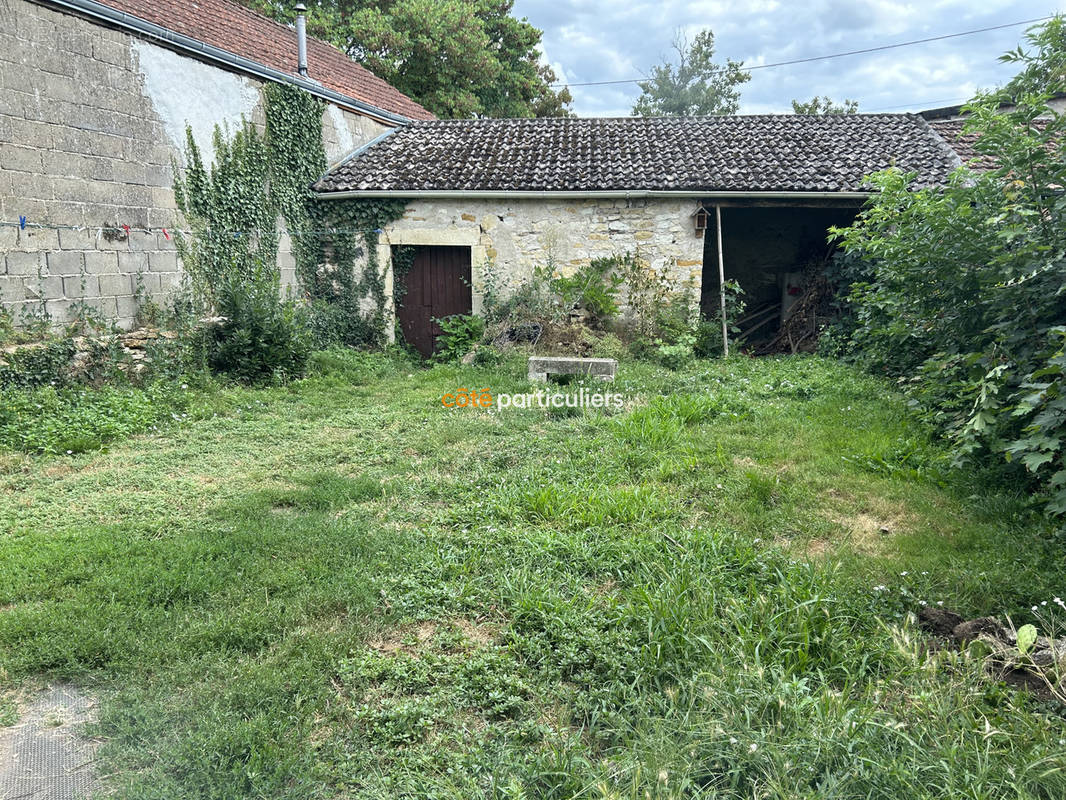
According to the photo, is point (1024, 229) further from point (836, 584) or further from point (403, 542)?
point (403, 542)

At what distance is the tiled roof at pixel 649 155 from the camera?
9922mm

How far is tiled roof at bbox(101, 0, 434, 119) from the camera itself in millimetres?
8406

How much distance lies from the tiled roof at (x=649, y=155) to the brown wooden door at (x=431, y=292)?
110 centimetres

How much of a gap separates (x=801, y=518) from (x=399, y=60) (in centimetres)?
1896

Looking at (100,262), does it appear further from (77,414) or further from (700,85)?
(700,85)

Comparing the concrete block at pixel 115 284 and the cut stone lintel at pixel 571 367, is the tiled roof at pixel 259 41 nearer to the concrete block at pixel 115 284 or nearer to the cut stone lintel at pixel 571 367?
the concrete block at pixel 115 284

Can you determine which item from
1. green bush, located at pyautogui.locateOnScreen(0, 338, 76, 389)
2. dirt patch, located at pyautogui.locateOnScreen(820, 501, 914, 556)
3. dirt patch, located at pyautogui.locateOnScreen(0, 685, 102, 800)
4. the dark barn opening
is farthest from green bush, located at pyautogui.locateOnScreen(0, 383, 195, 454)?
the dark barn opening

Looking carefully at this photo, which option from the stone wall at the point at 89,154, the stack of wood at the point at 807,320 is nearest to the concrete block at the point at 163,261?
the stone wall at the point at 89,154

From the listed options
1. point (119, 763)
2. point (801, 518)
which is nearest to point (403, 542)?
point (119, 763)

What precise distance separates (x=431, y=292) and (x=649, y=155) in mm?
4246

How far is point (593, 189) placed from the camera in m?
9.84

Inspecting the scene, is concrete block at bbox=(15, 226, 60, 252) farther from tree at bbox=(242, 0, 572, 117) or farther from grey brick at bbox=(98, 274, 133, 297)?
tree at bbox=(242, 0, 572, 117)

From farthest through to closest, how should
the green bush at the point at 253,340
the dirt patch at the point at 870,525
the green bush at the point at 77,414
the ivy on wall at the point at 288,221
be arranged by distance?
the ivy on wall at the point at 288,221
the green bush at the point at 253,340
the green bush at the point at 77,414
the dirt patch at the point at 870,525

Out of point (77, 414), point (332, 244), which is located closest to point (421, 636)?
point (77, 414)
